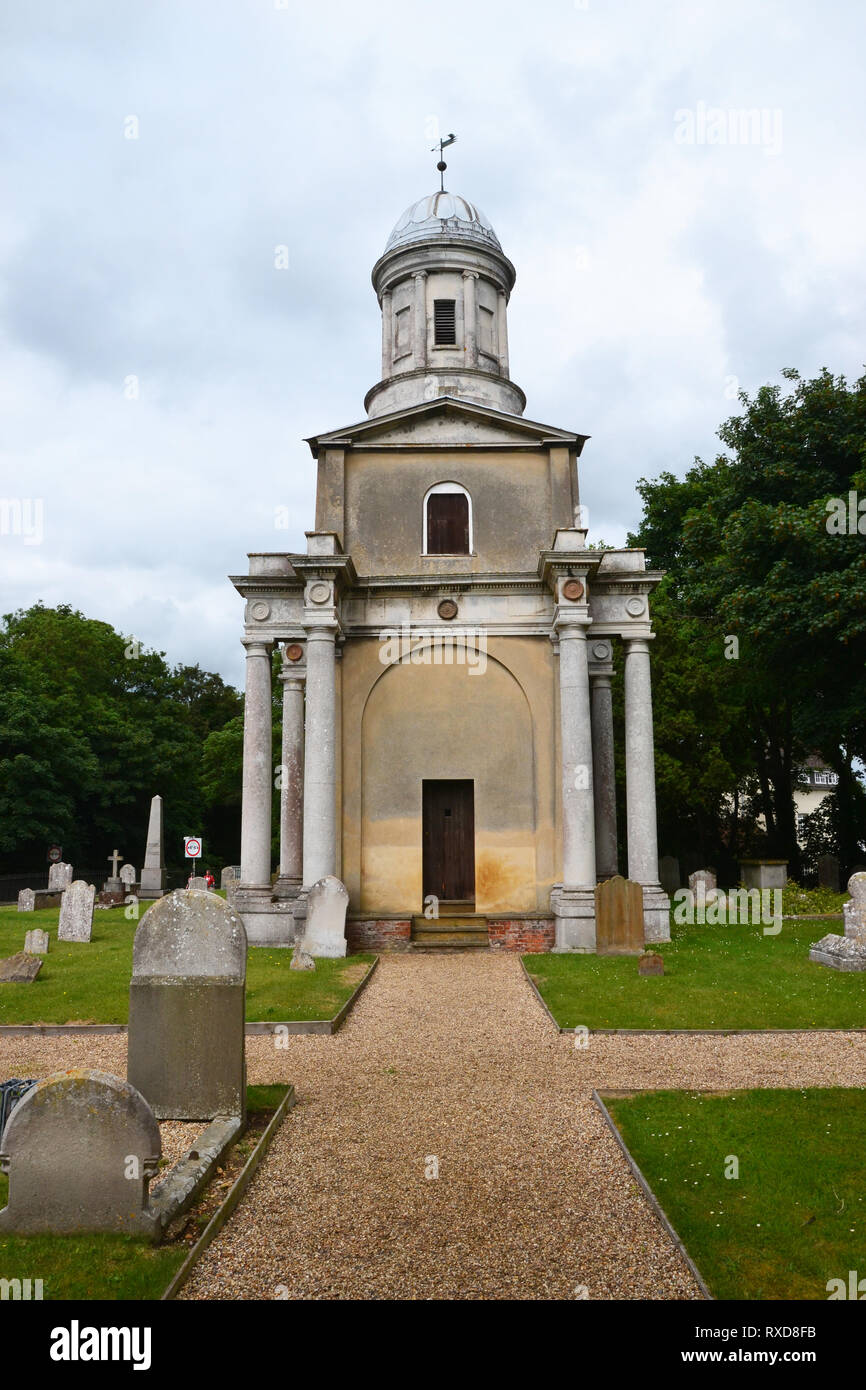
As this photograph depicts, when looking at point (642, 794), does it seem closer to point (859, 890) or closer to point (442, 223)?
point (859, 890)

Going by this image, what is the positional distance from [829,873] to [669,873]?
4.95 metres

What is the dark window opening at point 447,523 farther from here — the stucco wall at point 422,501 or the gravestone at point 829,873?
the gravestone at point 829,873

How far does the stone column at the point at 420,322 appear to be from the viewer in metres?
24.4

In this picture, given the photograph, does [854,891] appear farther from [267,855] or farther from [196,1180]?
[196,1180]

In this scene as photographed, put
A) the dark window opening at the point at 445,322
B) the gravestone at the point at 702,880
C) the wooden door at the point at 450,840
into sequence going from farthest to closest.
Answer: the gravestone at the point at 702,880 < the dark window opening at the point at 445,322 < the wooden door at the point at 450,840

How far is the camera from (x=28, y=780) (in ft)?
121

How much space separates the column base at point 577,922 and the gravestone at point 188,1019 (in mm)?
11016

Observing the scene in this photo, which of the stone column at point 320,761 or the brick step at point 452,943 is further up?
the stone column at point 320,761

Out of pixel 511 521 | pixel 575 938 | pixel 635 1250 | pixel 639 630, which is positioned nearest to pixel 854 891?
pixel 575 938

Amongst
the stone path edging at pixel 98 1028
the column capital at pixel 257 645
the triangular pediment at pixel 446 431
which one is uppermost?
the triangular pediment at pixel 446 431

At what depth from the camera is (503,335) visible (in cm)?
2548

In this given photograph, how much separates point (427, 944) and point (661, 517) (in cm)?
2435

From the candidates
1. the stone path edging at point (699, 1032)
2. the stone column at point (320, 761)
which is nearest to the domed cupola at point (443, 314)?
the stone column at point (320, 761)

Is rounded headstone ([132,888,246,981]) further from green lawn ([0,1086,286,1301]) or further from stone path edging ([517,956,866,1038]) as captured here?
stone path edging ([517,956,866,1038])
